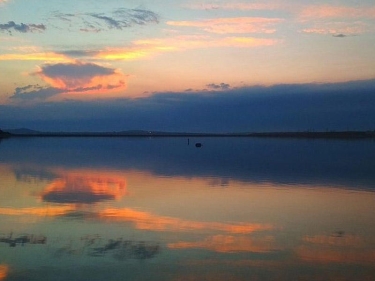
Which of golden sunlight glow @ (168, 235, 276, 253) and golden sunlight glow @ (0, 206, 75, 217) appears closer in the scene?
golden sunlight glow @ (168, 235, 276, 253)

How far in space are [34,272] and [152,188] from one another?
36.2ft

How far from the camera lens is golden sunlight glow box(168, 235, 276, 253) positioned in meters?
10.1

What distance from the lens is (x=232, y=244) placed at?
1056 centimetres

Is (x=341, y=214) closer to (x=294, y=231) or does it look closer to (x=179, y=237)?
(x=294, y=231)

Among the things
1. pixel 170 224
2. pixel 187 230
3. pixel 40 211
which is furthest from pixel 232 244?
pixel 40 211

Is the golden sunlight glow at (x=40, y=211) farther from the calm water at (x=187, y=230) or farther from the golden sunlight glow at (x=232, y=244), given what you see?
the golden sunlight glow at (x=232, y=244)

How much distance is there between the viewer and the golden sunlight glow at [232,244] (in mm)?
10086

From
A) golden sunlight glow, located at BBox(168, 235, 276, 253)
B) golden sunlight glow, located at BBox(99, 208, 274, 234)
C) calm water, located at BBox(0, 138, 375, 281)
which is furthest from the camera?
golden sunlight glow, located at BBox(99, 208, 274, 234)

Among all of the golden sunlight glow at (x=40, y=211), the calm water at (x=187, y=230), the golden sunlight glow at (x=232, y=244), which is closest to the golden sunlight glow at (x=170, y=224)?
the calm water at (x=187, y=230)

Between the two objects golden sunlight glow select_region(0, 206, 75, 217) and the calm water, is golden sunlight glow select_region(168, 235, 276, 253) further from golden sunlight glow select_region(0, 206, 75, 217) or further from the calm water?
golden sunlight glow select_region(0, 206, 75, 217)

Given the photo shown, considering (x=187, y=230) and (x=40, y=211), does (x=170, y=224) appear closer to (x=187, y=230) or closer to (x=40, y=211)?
(x=187, y=230)

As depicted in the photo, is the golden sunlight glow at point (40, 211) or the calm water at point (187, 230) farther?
the golden sunlight glow at point (40, 211)

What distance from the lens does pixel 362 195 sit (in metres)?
17.6

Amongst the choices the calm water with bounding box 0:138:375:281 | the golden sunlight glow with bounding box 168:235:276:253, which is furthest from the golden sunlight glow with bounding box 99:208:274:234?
the golden sunlight glow with bounding box 168:235:276:253
